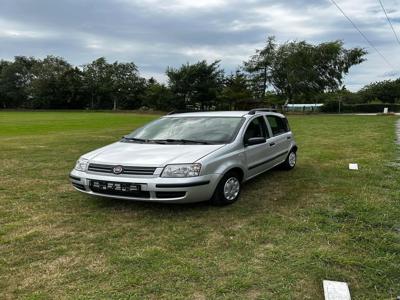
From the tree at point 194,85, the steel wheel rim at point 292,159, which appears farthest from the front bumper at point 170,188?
the tree at point 194,85

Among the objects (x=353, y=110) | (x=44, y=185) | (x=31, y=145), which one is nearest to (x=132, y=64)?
(x=353, y=110)

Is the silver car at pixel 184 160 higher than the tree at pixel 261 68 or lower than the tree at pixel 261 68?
lower

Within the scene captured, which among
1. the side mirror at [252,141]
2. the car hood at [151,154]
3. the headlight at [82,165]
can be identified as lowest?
the headlight at [82,165]

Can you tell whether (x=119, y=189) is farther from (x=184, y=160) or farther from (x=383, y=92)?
(x=383, y=92)

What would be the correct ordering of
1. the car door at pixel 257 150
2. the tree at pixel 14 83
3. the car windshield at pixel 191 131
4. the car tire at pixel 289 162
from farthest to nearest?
1. the tree at pixel 14 83
2. the car tire at pixel 289 162
3. the car door at pixel 257 150
4. the car windshield at pixel 191 131

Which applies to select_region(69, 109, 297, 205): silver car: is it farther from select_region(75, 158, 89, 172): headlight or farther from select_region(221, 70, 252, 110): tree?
select_region(221, 70, 252, 110): tree

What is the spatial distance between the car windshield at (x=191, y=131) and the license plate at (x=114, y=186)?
1.21 metres

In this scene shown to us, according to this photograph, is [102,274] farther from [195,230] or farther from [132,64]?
[132,64]

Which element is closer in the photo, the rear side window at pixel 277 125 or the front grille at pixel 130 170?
the front grille at pixel 130 170

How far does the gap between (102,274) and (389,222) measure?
3283mm

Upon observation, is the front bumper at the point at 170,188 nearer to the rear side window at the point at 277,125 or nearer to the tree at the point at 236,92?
the rear side window at the point at 277,125

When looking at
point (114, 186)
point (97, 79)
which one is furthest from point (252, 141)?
point (97, 79)

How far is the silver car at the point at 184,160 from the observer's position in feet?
14.4

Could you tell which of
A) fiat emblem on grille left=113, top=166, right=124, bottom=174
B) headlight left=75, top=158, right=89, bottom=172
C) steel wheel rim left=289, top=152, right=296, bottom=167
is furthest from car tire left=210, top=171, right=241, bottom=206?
steel wheel rim left=289, top=152, right=296, bottom=167
